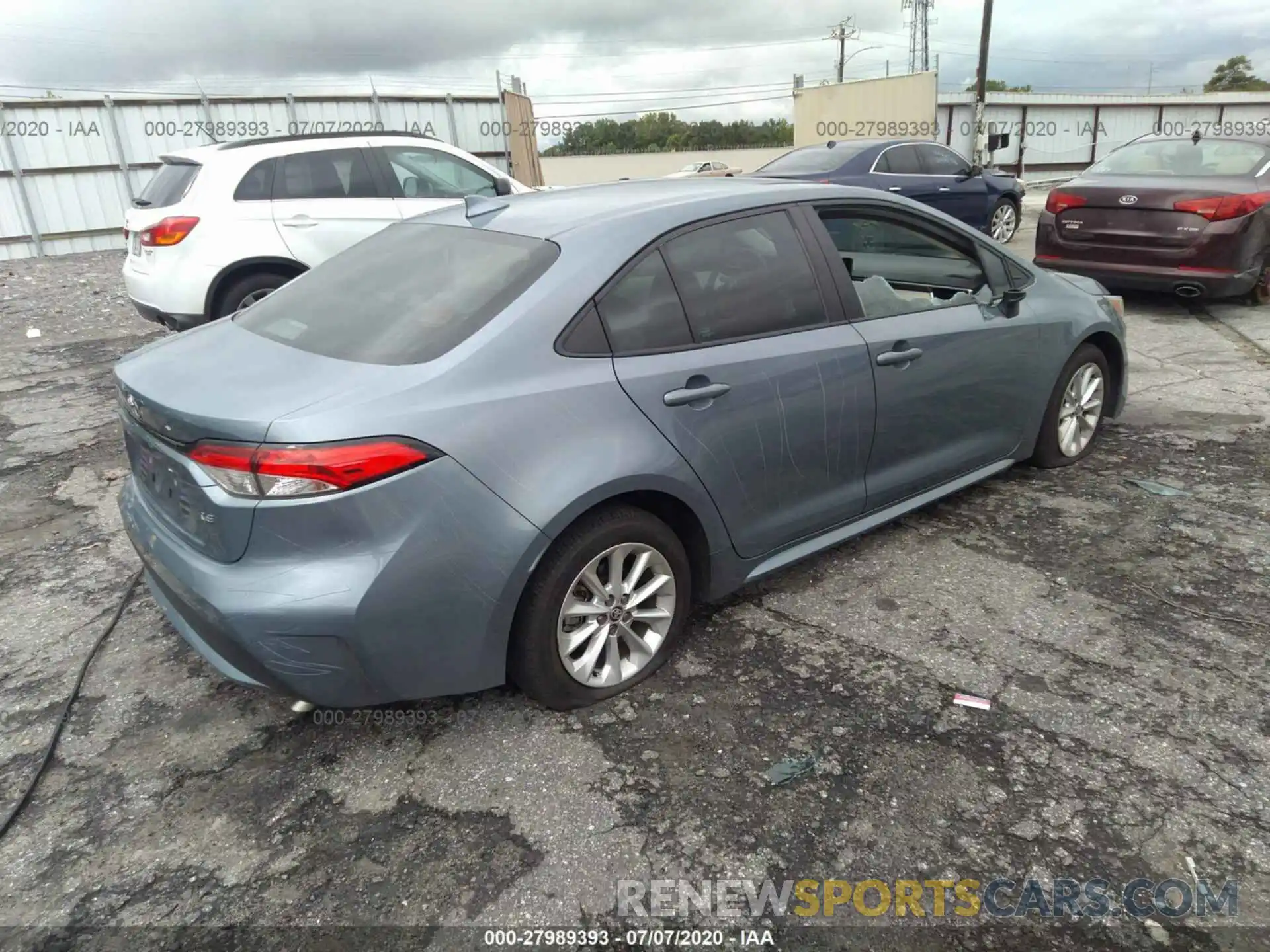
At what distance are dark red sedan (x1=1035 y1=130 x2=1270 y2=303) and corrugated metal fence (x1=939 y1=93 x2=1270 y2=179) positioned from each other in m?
17.4

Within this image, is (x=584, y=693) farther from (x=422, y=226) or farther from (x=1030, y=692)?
(x=422, y=226)

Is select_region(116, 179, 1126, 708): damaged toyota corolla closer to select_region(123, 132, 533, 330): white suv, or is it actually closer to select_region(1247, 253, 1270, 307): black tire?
select_region(123, 132, 533, 330): white suv

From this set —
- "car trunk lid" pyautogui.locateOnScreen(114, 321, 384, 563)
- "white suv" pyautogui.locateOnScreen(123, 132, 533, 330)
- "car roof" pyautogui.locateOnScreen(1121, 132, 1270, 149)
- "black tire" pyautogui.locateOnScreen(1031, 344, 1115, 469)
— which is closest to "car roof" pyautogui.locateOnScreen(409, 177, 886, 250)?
"car trunk lid" pyautogui.locateOnScreen(114, 321, 384, 563)

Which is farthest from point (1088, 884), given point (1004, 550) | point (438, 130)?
point (438, 130)

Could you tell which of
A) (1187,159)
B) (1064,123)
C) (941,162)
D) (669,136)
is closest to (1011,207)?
(941,162)

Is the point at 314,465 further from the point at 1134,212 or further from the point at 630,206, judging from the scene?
the point at 1134,212

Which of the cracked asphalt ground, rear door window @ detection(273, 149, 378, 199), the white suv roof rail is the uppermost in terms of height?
the white suv roof rail

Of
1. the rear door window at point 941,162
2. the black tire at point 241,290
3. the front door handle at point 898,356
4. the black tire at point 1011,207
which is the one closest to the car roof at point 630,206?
the front door handle at point 898,356

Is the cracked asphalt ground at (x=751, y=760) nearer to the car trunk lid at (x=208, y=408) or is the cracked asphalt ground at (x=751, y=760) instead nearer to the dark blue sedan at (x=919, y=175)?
the car trunk lid at (x=208, y=408)

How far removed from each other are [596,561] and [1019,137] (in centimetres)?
2767

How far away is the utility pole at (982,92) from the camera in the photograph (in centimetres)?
2316

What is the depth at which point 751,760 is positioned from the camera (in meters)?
2.59

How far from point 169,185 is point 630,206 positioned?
5.44m

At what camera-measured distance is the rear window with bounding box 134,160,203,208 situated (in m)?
6.73
